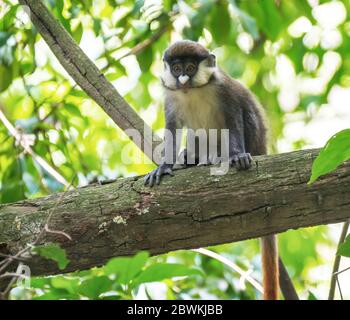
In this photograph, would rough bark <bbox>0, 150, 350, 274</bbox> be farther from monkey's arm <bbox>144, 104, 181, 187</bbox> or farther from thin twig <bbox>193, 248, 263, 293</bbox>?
thin twig <bbox>193, 248, 263, 293</bbox>

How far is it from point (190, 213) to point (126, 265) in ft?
5.92

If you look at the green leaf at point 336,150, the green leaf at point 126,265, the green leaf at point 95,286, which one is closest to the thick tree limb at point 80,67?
the green leaf at point 336,150

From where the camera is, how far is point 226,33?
5.62 m

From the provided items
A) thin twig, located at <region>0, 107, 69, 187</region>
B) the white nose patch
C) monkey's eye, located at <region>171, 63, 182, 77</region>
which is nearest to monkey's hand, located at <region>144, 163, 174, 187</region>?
thin twig, located at <region>0, 107, 69, 187</region>

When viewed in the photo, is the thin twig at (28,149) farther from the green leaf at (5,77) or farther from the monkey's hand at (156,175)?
the monkey's hand at (156,175)

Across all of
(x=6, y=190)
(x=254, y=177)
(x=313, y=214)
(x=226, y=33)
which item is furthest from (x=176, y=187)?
(x=226, y=33)

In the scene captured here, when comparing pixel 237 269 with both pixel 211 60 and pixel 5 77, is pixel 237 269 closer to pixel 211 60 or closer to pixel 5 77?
pixel 211 60

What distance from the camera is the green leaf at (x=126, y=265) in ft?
6.74

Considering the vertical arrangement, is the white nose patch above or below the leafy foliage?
above

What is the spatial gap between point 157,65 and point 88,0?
3.07m

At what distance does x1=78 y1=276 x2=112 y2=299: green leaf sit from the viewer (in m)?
2.20

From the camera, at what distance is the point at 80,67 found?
16.1ft

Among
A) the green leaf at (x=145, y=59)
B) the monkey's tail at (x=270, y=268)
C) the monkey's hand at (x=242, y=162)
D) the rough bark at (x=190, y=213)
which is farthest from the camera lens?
the green leaf at (x=145, y=59)

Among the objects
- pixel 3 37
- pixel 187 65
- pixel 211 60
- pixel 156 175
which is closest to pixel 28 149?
pixel 3 37
